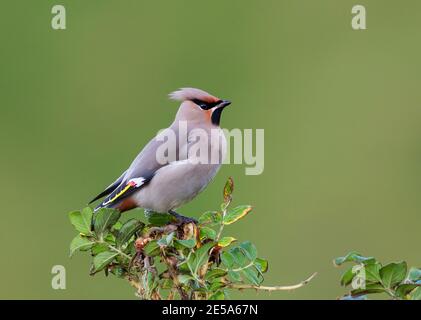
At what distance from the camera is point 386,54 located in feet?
33.6

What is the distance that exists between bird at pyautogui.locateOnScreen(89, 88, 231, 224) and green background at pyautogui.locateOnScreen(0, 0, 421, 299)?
2.27 meters

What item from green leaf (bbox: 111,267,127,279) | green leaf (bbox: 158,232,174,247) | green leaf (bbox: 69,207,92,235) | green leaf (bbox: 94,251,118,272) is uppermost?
green leaf (bbox: 69,207,92,235)

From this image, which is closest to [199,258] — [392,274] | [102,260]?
[102,260]

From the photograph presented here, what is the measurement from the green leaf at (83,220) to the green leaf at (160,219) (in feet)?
1.31

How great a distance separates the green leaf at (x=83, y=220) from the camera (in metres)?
2.84

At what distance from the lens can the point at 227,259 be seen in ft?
8.63

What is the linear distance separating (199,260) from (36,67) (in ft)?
23.3

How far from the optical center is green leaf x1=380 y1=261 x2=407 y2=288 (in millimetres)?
2359

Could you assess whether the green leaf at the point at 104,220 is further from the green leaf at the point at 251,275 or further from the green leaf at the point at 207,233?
the green leaf at the point at 251,275

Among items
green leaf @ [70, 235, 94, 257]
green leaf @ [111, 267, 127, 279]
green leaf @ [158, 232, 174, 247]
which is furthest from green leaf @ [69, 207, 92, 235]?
green leaf @ [158, 232, 174, 247]

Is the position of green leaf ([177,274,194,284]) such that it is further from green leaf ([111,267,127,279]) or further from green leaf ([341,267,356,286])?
green leaf ([341,267,356,286])

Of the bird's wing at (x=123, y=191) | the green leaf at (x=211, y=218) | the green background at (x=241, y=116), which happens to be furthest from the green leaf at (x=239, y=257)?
the green background at (x=241, y=116)
